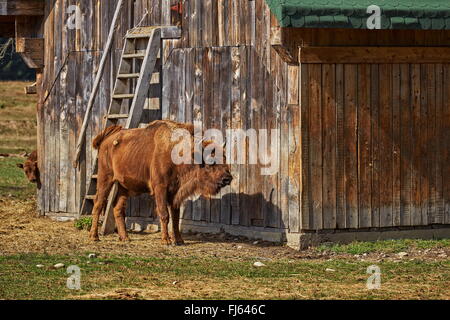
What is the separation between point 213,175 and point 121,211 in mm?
1912

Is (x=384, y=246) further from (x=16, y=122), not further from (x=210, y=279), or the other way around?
(x=16, y=122)

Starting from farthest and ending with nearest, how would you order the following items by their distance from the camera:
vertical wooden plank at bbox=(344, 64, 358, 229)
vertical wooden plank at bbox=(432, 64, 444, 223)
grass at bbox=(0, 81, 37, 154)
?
1. grass at bbox=(0, 81, 37, 154)
2. vertical wooden plank at bbox=(432, 64, 444, 223)
3. vertical wooden plank at bbox=(344, 64, 358, 229)

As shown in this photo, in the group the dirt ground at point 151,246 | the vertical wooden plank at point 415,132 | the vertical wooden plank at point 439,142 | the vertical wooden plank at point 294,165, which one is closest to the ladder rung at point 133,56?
the dirt ground at point 151,246

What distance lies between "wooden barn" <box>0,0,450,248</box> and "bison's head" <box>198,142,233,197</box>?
0.63m

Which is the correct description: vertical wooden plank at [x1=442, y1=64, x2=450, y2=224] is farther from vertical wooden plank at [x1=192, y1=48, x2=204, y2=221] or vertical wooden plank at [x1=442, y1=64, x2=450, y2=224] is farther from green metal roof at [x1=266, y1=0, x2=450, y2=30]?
vertical wooden plank at [x1=192, y1=48, x2=204, y2=221]

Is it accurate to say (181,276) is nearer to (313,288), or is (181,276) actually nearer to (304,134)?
(313,288)

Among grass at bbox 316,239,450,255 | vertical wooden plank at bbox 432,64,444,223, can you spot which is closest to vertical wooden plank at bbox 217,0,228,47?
vertical wooden plank at bbox 432,64,444,223

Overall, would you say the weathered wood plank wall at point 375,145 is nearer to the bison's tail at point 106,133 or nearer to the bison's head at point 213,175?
the bison's head at point 213,175

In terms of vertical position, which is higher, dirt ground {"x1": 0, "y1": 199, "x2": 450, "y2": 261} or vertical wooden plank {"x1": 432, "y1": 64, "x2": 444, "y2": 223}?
vertical wooden plank {"x1": 432, "y1": 64, "x2": 444, "y2": 223}

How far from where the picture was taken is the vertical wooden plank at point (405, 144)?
52.0 ft

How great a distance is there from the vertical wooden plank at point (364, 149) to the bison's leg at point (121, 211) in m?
3.47

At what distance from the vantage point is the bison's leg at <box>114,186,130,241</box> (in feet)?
54.8

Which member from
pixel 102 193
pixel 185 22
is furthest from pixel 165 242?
pixel 185 22

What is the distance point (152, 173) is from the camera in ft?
53.3
